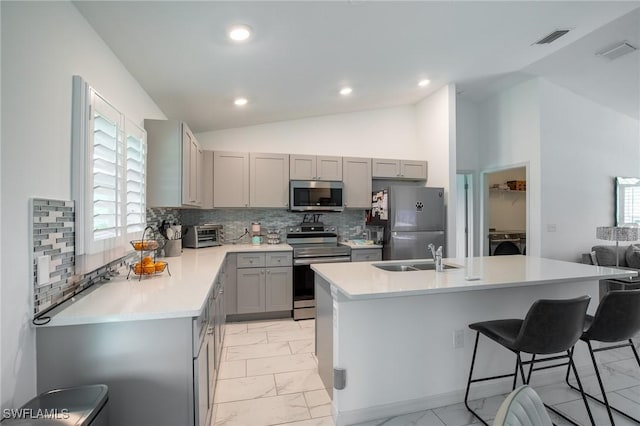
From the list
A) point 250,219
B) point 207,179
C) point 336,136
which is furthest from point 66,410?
point 336,136

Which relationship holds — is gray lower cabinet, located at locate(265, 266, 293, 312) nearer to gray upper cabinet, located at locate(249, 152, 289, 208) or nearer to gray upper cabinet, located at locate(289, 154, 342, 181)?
gray upper cabinet, located at locate(249, 152, 289, 208)

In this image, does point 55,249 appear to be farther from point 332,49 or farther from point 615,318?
point 615,318

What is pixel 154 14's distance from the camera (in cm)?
171

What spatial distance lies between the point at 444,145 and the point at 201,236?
341cm

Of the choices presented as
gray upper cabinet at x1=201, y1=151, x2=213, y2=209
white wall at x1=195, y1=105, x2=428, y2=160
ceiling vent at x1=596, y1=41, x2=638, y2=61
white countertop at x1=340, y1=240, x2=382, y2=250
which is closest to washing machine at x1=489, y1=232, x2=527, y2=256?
white wall at x1=195, y1=105, x2=428, y2=160

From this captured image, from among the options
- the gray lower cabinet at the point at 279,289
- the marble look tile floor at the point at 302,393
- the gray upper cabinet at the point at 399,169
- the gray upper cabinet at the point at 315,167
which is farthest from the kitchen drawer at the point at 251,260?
the gray upper cabinet at the point at 399,169

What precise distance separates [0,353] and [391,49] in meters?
3.18

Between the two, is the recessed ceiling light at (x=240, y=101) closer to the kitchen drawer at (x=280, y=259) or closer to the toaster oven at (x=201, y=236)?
the toaster oven at (x=201, y=236)

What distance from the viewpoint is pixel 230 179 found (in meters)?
3.97

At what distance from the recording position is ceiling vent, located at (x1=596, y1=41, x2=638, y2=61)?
10.9 feet

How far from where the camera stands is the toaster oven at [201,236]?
3.74 metres

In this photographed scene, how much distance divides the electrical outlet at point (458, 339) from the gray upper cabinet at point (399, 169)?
8.79 feet

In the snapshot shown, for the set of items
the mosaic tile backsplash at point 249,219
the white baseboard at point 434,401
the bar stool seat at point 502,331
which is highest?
the mosaic tile backsplash at point 249,219

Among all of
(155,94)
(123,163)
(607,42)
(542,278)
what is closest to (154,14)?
(123,163)
